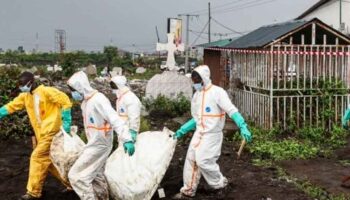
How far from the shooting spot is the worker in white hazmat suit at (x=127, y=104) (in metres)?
6.96

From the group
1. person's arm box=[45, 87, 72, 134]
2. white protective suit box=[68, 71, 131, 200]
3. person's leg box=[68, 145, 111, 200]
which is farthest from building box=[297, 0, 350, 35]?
person's leg box=[68, 145, 111, 200]

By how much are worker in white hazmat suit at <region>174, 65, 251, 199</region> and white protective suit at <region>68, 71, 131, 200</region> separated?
1.12 metres

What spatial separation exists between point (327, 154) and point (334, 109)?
6.27 feet

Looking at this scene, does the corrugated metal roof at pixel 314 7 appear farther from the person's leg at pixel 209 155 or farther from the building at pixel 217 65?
the person's leg at pixel 209 155

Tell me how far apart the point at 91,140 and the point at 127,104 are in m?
1.66

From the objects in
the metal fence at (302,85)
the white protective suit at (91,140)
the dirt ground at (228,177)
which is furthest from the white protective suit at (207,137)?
the metal fence at (302,85)

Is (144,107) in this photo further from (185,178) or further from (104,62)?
(104,62)

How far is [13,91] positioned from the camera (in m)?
11.4

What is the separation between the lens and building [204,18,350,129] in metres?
10.5

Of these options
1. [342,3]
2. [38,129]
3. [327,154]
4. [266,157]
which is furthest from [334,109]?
[342,3]

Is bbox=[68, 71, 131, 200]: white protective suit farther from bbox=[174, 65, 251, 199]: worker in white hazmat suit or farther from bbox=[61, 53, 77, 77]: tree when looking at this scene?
bbox=[61, 53, 77, 77]: tree

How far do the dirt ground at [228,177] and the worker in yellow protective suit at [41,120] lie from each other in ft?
0.97

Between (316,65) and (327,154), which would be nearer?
(327,154)

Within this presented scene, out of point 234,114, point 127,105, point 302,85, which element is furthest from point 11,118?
point 234,114
